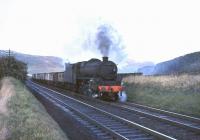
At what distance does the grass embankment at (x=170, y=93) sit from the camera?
59.5ft

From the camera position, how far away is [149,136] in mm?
10773

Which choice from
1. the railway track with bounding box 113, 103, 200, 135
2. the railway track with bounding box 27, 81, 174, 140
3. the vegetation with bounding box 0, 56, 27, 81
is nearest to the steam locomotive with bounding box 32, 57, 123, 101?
the railway track with bounding box 113, 103, 200, 135

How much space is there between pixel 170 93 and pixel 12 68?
36.6m

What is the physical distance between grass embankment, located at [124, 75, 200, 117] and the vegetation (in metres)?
28.6

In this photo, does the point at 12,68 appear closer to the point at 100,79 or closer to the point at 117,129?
the point at 100,79

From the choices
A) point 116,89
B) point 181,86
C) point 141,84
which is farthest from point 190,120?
point 141,84

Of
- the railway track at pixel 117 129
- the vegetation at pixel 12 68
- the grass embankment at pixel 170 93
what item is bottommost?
the railway track at pixel 117 129

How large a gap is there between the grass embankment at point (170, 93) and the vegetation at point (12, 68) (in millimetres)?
28607

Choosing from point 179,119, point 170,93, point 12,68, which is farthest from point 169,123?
point 12,68

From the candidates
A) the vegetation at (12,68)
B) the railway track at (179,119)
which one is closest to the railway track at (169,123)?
the railway track at (179,119)

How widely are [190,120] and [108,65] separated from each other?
11460 millimetres

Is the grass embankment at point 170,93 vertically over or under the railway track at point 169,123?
over

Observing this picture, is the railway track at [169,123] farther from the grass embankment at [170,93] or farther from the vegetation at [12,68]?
the vegetation at [12,68]

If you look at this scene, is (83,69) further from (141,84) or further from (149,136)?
(149,136)
